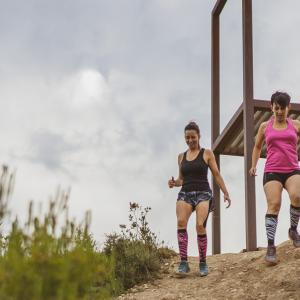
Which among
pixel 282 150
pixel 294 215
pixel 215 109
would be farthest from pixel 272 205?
pixel 215 109

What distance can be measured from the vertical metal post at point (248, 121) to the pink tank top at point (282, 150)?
96.9 inches

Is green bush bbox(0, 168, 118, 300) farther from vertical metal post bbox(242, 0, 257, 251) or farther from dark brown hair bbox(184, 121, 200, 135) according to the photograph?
vertical metal post bbox(242, 0, 257, 251)

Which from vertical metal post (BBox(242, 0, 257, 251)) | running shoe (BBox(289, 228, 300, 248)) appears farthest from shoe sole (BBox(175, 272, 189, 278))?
vertical metal post (BBox(242, 0, 257, 251))

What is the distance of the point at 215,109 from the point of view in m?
12.3

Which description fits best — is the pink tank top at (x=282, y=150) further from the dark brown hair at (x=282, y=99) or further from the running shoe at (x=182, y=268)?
the running shoe at (x=182, y=268)

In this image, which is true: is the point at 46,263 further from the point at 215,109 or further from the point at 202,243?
the point at 215,109

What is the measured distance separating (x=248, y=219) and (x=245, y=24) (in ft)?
10.1

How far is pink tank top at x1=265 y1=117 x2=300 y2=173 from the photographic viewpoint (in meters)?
7.27

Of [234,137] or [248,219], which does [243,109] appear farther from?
[248,219]

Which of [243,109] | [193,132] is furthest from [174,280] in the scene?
[243,109]

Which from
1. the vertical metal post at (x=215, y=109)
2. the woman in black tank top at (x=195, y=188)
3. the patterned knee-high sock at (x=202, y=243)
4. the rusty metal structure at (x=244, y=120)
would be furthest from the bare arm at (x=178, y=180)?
the vertical metal post at (x=215, y=109)

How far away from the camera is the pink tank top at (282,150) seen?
7273 millimetres

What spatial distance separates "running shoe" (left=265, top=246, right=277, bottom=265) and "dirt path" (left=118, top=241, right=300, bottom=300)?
0.36 feet

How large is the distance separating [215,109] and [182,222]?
15.0 feet
